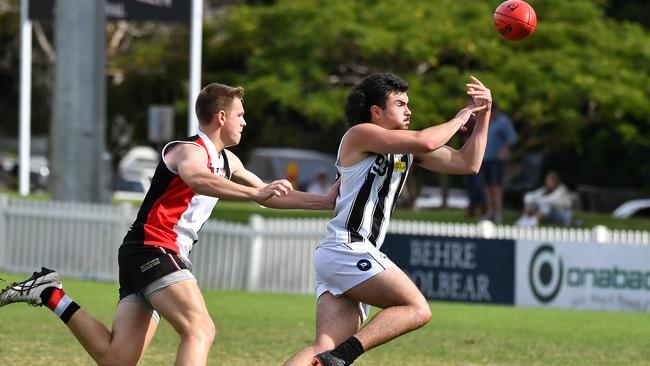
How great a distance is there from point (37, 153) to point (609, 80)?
38871mm

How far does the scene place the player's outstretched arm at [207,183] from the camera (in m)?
6.98

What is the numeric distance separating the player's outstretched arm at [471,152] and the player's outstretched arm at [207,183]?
93 centimetres

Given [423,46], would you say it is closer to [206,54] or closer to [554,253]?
[206,54]

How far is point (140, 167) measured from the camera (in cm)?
4872

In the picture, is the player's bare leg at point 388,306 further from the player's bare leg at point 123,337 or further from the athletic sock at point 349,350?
the player's bare leg at point 123,337

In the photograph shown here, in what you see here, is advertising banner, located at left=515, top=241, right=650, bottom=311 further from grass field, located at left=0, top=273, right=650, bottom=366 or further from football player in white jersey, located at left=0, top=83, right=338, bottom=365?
football player in white jersey, located at left=0, top=83, right=338, bottom=365

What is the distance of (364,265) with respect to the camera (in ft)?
23.4

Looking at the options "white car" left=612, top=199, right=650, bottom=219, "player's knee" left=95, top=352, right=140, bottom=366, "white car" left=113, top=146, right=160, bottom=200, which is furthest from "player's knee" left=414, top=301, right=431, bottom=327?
"white car" left=113, top=146, right=160, bottom=200

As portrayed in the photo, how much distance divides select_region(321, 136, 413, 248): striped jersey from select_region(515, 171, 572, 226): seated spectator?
43.6 ft

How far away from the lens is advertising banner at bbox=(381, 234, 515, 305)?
56.2 feet

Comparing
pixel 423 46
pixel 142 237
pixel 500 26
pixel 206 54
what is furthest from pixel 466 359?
pixel 206 54

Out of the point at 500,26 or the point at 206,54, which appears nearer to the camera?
the point at 500,26

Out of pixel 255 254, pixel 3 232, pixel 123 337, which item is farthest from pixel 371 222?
pixel 3 232

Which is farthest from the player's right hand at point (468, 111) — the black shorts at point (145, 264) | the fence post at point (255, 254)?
the fence post at point (255, 254)
